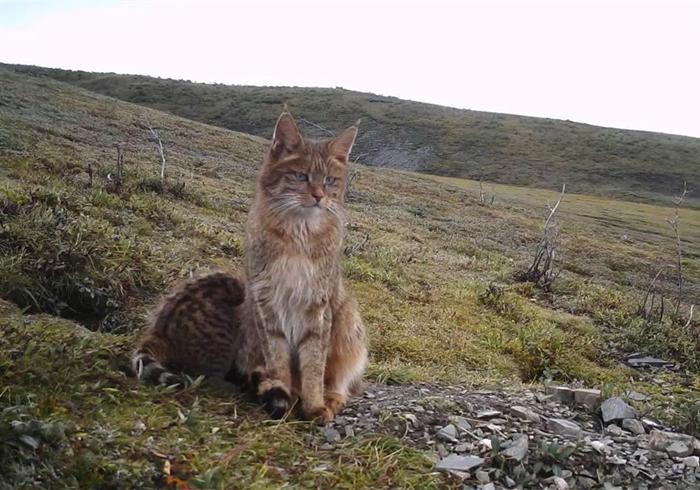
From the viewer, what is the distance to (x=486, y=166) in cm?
8125

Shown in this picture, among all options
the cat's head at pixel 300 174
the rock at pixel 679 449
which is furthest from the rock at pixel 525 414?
the cat's head at pixel 300 174

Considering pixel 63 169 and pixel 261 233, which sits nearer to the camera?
pixel 261 233

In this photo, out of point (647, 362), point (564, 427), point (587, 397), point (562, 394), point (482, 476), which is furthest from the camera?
point (647, 362)

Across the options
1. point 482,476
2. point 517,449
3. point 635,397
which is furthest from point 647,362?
point 482,476

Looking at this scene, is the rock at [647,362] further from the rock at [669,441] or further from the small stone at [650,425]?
the rock at [669,441]

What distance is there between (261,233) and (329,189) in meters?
0.68

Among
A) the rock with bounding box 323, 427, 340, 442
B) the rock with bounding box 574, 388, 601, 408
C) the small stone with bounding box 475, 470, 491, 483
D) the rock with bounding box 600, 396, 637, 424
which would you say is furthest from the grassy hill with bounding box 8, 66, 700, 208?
the small stone with bounding box 475, 470, 491, 483

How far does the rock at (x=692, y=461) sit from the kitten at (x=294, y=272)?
2685 mm

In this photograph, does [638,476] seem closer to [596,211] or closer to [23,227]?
[23,227]

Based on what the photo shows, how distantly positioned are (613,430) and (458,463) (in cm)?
175

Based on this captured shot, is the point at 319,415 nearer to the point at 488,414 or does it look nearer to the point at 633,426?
the point at 488,414

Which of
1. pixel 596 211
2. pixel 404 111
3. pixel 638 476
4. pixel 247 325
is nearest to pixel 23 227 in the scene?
pixel 247 325

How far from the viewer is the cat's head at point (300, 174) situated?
5547 mm

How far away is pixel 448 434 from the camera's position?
518 centimetres
